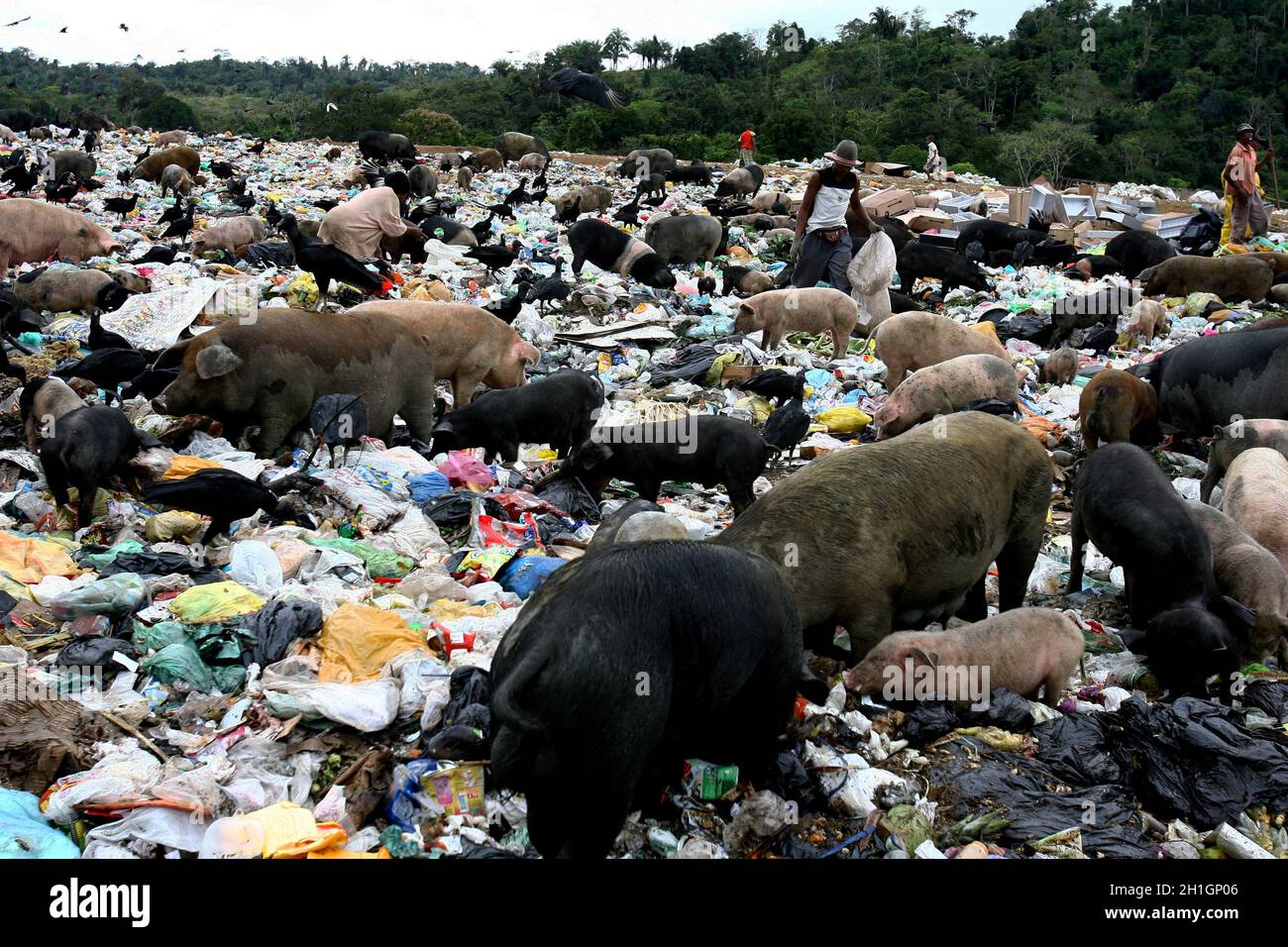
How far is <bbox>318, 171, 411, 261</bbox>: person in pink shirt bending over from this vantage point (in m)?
12.6

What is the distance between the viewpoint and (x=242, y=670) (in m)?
4.31

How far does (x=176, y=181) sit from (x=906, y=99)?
28047mm

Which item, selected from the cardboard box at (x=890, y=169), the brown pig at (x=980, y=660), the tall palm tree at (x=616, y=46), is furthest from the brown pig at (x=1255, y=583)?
the tall palm tree at (x=616, y=46)

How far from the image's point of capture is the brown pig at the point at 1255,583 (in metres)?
5.69

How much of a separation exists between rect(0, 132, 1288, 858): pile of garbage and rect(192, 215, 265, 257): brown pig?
5927 millimetres

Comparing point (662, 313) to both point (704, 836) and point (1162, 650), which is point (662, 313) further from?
point (704, 836)

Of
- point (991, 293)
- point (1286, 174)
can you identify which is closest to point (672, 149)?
point (991, 293)

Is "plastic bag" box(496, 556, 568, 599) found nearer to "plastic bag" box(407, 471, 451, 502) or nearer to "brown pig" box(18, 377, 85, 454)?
"plastic bag" box(407, 471, 451, 502)

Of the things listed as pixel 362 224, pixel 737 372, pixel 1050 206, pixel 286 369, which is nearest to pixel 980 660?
pixel 286 369

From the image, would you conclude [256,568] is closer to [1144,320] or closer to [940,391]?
[940,391]

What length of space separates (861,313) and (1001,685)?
7.87 m

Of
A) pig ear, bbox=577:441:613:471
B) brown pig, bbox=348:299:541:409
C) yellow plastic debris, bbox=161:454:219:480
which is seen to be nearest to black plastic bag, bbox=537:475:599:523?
pig ear, bbox=577:441:613:471

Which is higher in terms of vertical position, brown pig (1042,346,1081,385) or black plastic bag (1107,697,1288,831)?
brown pig (1042,346,1081,385)
